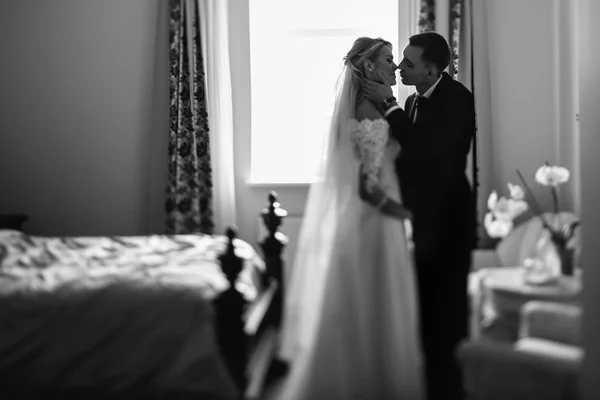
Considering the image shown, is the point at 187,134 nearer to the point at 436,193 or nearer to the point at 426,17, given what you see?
the point at 426,17

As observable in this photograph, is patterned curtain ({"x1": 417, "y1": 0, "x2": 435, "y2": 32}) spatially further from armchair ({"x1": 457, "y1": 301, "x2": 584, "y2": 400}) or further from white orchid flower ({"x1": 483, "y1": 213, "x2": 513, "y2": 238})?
armchair ({"x1": 457, "y1": 301, "x2": 584, "y2": 400})

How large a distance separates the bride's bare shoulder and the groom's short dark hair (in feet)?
2.33

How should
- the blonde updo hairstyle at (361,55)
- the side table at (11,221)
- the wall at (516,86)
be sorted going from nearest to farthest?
the blonde updo hairstyle at (361,55) → the side table at (11,221) → the wall at (516,86)

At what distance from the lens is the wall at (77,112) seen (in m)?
5.12

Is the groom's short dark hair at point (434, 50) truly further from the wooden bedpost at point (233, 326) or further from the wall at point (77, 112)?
the wall at point (77, 112)

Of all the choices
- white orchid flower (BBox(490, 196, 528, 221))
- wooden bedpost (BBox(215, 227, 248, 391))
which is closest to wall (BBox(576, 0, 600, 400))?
white orchid flower (BBox(490, 196, 528, 221))

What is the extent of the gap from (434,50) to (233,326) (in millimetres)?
1761

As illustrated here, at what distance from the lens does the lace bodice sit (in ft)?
8.14

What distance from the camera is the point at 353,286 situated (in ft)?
7.63

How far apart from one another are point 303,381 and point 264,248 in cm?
125

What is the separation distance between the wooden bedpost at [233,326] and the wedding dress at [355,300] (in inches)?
6.5

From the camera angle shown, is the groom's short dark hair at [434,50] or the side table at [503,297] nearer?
the side table at [503,297]

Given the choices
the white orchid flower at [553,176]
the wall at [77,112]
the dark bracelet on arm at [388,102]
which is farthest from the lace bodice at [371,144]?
the wall at [77,112]

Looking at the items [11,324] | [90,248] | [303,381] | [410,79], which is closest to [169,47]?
[90,248]
